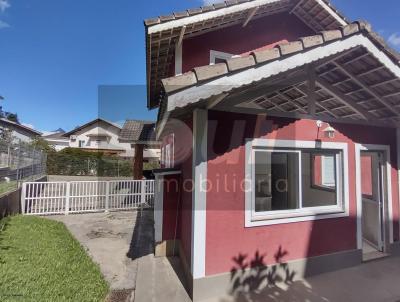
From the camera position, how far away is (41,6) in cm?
1212

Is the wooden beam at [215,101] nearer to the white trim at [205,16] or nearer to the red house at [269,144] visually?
the red house at [269,144]

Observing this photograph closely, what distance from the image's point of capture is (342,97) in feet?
20.0

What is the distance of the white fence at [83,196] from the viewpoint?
A: 11328 mm

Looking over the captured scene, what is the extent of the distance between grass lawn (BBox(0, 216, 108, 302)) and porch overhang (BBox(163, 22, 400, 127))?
3.89 meters

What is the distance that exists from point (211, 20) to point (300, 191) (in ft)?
18.2

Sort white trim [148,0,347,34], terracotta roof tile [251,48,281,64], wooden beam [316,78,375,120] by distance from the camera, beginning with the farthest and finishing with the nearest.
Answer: white trim [148,0,347,34]
wooden beam [316,78,375,120]
terracotta roof tile [251,48,281,64]

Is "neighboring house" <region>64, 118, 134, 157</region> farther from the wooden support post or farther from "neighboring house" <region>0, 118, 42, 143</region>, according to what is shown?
the wooden support post

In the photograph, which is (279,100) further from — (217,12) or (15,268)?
(15,268)

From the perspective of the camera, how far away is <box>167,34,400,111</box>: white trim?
11.0 ft

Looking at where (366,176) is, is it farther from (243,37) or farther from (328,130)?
(243,37)

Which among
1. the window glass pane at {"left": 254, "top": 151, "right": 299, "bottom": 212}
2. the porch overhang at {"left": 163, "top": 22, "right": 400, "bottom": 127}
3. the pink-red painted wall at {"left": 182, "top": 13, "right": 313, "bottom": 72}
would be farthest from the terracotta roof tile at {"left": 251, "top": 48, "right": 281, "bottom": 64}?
the pink-red painted wall at {"left": 182, "top": 13, "right": 313, "bottom": 72}

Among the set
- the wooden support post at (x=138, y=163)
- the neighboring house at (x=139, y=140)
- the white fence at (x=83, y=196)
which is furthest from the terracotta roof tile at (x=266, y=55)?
the wooden support post at (x=138, y=163)

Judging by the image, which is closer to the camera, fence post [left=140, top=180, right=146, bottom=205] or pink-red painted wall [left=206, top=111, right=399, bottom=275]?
pink-red painted wall [left=206, top=111, right=399, bottom=275]

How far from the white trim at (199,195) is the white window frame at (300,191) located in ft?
3.17
